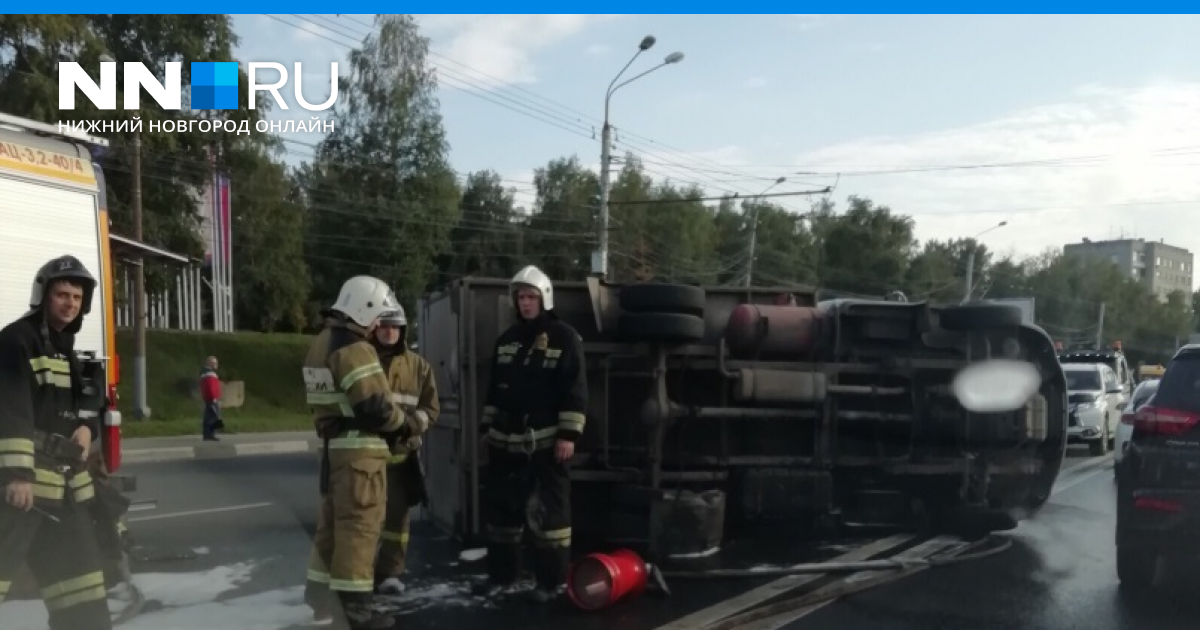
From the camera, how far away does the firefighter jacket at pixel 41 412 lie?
15.6ft

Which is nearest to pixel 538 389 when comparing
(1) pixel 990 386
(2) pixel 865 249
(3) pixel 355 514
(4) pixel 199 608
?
(3) pixel 355 514

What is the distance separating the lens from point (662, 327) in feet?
25.5

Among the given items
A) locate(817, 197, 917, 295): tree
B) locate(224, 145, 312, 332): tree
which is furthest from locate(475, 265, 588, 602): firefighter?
locate(817, 197, 917, 295): tree

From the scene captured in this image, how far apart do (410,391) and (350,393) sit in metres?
0.68

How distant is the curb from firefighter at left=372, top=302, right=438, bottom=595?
11.2 metres

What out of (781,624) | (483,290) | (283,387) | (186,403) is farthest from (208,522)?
(283,387)

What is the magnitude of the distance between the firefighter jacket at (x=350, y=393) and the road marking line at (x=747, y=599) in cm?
177

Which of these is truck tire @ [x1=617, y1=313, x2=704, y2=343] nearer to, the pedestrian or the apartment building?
the pedestrian

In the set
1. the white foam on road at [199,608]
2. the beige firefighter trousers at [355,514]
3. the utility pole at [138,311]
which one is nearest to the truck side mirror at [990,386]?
the beige firefighter trousers at [355,514]

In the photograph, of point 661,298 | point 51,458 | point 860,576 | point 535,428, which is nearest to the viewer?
point 51,458

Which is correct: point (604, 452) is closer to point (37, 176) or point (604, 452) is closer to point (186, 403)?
point (37, 176)

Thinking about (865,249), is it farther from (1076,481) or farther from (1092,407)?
(1076,481)

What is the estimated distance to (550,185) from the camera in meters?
53.8

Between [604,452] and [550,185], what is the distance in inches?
1817
